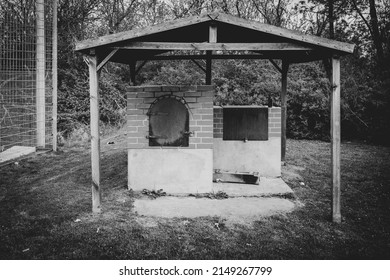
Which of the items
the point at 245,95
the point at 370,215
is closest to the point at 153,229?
the point at 370,215

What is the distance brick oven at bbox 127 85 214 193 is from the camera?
6.09m

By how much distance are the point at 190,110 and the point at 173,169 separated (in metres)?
1.13

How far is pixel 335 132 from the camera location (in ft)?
16.2

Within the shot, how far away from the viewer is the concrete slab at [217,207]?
16.8 ft

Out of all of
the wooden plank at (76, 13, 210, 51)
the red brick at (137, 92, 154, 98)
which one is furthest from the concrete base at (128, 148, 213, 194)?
the wooden plank at (76, 13, 210, 51)

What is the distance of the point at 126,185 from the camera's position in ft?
21.8

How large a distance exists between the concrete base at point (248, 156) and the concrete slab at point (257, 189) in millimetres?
480

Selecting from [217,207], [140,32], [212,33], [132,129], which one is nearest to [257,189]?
[217,207]

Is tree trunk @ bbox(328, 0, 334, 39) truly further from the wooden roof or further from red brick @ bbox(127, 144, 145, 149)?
red brick @ bbox(127, 144, 145, 149)

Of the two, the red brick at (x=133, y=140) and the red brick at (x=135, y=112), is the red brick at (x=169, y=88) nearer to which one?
the red brick at (x=135, y=112)

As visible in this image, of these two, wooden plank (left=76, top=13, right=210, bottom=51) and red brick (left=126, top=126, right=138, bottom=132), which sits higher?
wooden plank (left=76, top=13, right=210, bottom=51)

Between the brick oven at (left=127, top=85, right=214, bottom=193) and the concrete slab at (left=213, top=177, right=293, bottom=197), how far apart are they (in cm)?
46

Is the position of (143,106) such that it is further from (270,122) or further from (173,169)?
A: (270,122)

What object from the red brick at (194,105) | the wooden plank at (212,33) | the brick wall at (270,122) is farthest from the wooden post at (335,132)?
the brick wall at (270,122)
